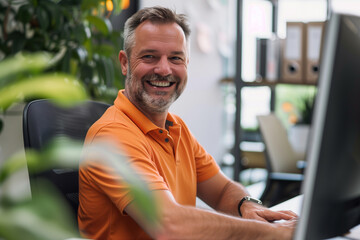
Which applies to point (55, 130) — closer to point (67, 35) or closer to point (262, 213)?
point (262, 213)

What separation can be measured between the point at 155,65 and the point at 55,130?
356mm

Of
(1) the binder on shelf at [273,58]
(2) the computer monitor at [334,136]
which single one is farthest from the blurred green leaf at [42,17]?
(1) the binder on shelf at [273,58]

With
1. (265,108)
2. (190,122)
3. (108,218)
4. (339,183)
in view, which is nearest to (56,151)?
(339,183)

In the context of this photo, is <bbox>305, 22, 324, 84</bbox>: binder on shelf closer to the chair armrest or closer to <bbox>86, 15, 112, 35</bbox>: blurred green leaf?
the chair armrest

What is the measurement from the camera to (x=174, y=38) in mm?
1333

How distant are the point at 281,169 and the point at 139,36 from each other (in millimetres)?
1859

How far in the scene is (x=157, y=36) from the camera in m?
1.31

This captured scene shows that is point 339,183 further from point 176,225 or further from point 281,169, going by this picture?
point 281,169

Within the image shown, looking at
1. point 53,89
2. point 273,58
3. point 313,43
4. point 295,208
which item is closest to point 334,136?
point 53,89

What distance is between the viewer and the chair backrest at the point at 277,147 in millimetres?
2857

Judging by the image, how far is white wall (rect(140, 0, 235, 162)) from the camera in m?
4.30

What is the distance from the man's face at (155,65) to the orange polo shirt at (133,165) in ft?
0.19

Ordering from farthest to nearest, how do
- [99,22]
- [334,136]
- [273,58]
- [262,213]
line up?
1. [273,58]
2. [99,22]
3. [262,213]
4. [334,136]

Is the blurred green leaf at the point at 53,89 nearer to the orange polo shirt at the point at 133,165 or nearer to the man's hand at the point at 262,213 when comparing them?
the orange polo shirt at the point at 133,165
